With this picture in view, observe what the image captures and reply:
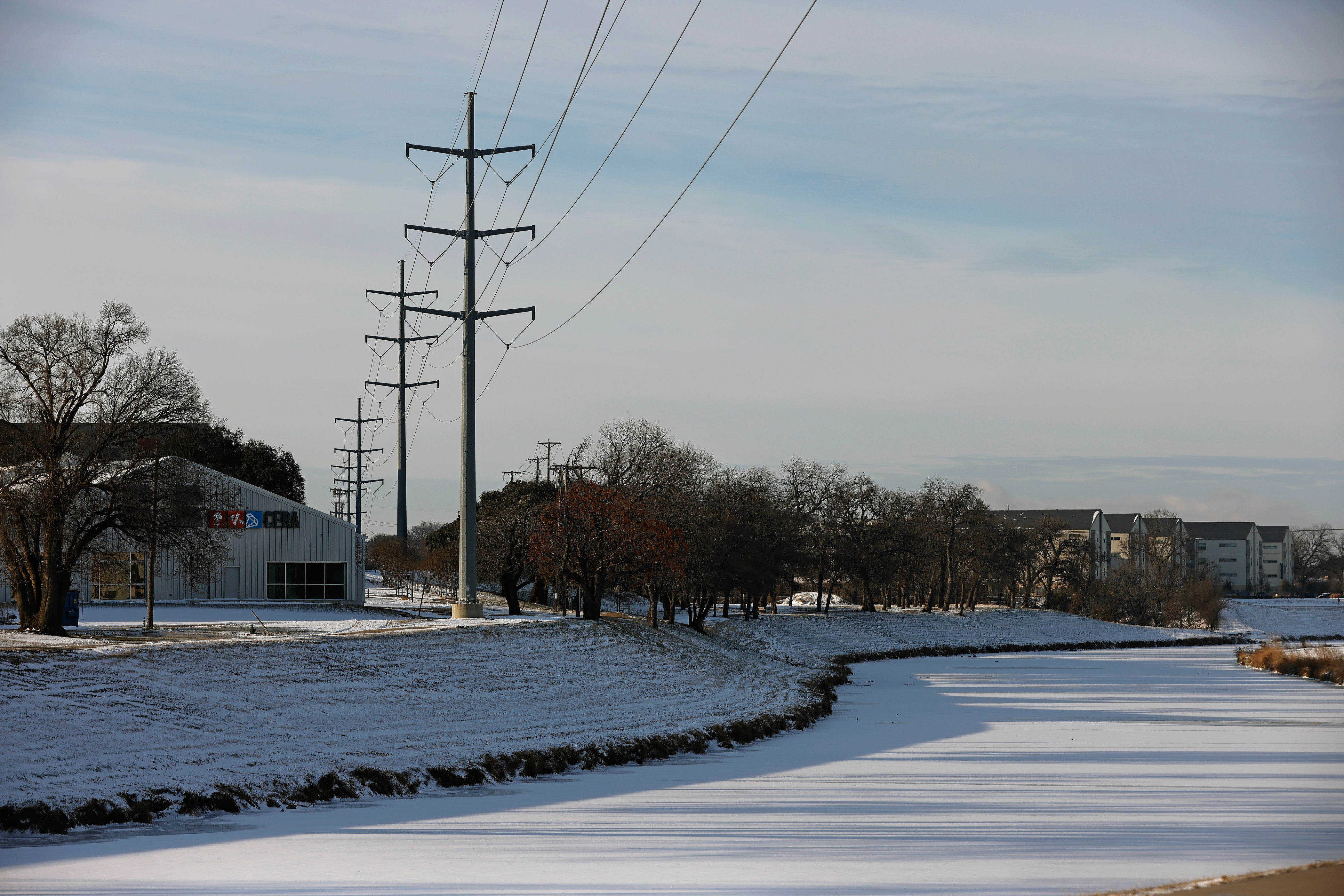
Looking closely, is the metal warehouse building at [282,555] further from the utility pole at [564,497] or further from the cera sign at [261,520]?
the utility pole at [564,497]

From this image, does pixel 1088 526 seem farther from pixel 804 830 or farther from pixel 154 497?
pixel 804 830

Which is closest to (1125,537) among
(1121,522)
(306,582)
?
(1121,522)

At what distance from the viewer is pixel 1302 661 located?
179ft

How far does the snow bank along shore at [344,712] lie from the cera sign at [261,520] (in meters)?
19.3

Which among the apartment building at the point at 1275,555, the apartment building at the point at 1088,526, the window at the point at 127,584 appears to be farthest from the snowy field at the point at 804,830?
the apartment building at the point at 1275,555

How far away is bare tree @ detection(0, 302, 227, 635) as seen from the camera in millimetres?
31781

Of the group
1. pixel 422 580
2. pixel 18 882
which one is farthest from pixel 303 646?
pixel 422 580

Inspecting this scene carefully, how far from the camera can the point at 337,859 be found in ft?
42.9

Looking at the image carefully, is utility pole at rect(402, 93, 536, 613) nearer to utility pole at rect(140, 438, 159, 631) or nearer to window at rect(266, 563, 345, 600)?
utility pole at rect(140, 438, 159, 631)

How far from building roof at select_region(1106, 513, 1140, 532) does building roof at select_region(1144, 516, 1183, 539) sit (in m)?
10.6

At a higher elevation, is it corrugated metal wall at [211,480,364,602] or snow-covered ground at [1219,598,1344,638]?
corrugated metal wall at [211,480,364,602]

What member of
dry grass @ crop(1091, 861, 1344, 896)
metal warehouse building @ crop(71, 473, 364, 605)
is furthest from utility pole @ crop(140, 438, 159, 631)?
dry grass @ crop(1091, 861, 1344, 896)

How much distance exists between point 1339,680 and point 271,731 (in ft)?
148

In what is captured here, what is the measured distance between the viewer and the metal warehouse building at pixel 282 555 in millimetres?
56625
